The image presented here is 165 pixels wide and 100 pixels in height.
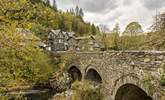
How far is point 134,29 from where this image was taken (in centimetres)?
3047

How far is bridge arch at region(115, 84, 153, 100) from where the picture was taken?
40.8 feet

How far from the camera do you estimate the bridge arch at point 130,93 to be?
12.4 metres

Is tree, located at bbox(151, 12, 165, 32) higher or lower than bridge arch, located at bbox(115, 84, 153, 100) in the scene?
higher

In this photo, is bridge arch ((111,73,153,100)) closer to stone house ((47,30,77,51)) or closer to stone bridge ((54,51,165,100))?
stone bridge ((54,51,165,100))

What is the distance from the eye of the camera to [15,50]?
500 centimetres

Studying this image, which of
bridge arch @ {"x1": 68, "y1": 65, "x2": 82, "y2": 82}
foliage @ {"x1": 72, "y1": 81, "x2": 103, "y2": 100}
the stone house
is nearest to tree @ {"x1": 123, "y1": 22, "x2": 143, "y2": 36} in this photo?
bridge arch @ {"x1": 68, "y1": 65, "x2": 82, "y2": 82}

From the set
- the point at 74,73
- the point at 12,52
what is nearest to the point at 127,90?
the point at 12,52

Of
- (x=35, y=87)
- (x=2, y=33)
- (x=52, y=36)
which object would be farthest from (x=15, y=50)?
(x=52, y=36)

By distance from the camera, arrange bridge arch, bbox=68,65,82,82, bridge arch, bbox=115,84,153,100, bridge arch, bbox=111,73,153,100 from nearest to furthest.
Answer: bridge arch, bbox=111,73,153,100
bridge arch, bbox=115,84,153,100
bridge arch, bbox=68,65,82,82

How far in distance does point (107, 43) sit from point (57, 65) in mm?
7915

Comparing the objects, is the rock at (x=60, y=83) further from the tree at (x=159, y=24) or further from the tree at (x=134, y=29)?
the tree at (x=159, y=24)

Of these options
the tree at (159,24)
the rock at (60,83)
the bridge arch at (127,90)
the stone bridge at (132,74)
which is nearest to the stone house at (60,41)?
the rock at (60,83)

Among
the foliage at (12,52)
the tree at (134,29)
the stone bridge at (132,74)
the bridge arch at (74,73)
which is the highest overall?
the tree at (134,29)

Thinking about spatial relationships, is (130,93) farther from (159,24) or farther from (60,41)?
(60,41)
